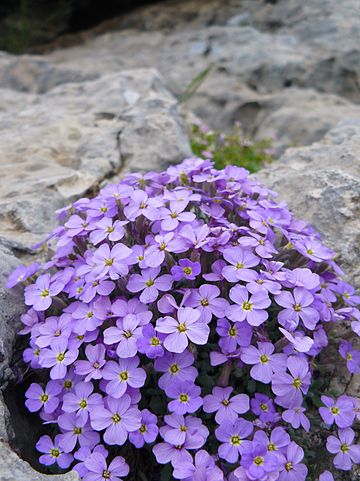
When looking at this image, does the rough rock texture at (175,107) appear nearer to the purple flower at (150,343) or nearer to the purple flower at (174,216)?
the purple flower at (150,343)

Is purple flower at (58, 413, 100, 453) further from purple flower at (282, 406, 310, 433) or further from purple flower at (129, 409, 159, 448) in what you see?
purple flower at (282, 406, 310, 433)

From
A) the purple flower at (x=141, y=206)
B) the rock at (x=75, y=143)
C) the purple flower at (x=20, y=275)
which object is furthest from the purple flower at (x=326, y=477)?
the rock at (x=75, y=143)

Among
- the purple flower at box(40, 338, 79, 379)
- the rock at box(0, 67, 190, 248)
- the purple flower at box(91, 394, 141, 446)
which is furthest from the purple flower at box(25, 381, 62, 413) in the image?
the rock at box(0, 67, 190, 248)

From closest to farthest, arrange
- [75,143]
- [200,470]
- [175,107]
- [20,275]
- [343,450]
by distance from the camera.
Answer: [200,470]
[343,450]
[20,275]
[75,143]
[175,107]

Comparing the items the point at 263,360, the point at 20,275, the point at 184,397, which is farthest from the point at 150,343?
the point at 20,275

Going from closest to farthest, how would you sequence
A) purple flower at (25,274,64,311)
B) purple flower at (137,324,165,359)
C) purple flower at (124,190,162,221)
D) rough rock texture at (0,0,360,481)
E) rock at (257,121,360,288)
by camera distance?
purple flower at (137,324,165,359), purple flower at (25,274,64,311), purple flower at (124,190,162,221), rock at (257,121,360,288), rough rock texture at (0,0,360,481)

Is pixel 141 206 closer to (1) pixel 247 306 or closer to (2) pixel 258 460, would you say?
(1) pixel 247 306
